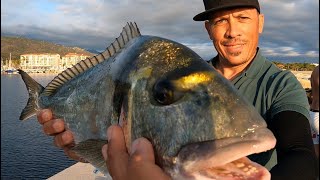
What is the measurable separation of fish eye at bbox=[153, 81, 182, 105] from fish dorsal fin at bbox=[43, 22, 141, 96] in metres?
0.88

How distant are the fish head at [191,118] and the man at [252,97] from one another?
13cm

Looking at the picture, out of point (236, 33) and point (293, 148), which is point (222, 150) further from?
point (236, 33)

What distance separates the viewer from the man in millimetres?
2288

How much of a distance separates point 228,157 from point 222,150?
0.05 m

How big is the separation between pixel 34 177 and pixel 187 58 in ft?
80.9

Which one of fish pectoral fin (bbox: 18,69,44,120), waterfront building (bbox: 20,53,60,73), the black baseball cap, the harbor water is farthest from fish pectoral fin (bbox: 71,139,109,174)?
waterfront building (bbox: 20,53,60,73)

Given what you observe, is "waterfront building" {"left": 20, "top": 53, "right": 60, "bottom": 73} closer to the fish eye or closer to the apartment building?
the apartment building

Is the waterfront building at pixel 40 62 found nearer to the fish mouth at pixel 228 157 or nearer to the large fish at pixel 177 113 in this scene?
the large fish at pixel 177 113

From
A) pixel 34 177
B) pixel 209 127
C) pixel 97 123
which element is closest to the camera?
pixel 209 127

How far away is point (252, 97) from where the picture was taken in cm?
351

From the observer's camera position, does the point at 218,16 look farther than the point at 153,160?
Yes

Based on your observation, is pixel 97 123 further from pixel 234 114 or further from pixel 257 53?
pixel 257 53

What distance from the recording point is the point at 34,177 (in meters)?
24.7

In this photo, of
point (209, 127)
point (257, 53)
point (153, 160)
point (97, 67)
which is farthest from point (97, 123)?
point (257, 53)
